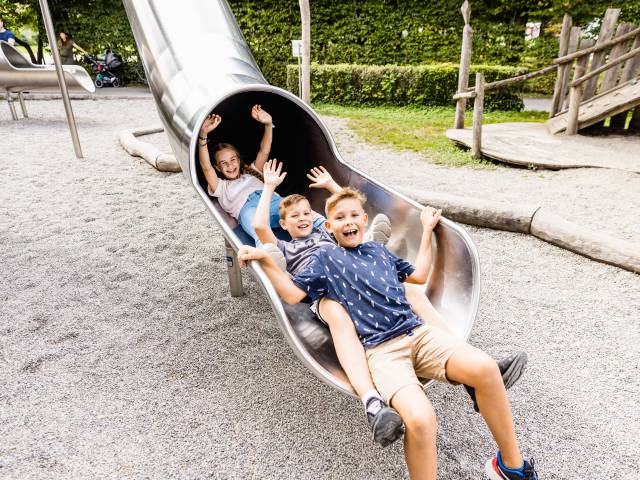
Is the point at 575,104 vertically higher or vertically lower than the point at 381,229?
lower

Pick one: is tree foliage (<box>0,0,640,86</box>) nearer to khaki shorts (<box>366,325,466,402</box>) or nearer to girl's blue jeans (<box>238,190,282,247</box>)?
girl's blue jeans (<box>238,190,282,247</box>)

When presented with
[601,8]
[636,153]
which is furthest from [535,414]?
[601,8]

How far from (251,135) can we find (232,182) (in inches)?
28.5

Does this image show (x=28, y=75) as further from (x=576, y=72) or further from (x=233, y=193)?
(x=576, y=72)

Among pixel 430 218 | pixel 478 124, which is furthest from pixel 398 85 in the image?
pixel 430 218

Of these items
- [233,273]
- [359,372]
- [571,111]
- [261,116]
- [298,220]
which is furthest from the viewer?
[571,111]

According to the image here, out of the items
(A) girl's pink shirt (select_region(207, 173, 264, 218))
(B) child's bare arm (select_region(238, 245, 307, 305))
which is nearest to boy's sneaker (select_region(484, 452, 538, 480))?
(B) child's bare arm (select_region(238, 245, 307, 305))

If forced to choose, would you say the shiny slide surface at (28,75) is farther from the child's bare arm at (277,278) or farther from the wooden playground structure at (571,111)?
the child's bare arm at (277,278)

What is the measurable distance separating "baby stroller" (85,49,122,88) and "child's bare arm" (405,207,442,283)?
12140 mm

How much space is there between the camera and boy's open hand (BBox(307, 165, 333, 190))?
9.02 ft


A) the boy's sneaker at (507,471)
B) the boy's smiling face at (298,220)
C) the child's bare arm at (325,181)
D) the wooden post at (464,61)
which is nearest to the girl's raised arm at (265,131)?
the child's bare arm at (325,181)

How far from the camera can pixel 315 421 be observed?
6.22 ft

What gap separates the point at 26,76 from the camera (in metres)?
7.30

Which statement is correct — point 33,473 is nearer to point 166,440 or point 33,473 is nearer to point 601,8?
point 166,440
